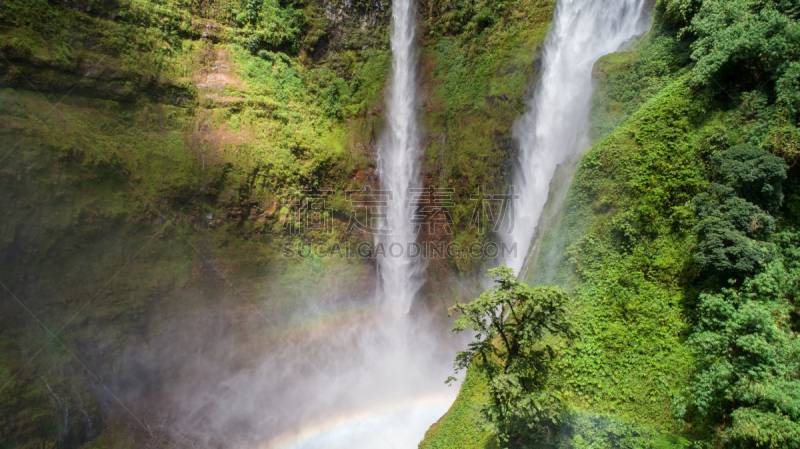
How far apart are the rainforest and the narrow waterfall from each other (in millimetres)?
112

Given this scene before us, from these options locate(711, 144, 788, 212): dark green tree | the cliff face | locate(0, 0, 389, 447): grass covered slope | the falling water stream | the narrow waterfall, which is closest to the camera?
locate(711, 144, 788, 212): dark green tree

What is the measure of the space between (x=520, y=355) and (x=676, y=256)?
4.38 meters

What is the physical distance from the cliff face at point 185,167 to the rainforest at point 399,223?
98 millimetres

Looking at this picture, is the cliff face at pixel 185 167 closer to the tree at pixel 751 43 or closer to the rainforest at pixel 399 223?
the rainforest at pixel 399 223

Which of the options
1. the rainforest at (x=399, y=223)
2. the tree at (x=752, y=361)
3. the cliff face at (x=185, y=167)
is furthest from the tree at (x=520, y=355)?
the cliff face at (x=185, y=167)

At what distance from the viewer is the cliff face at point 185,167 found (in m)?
13.2

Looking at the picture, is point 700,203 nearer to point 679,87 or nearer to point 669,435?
point 679,87

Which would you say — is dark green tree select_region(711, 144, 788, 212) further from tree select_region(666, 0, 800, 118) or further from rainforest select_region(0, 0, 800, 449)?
tree select_region(666, 0, 800, 118)

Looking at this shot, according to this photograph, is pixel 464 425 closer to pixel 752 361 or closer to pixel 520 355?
pixel 520 355

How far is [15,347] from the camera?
13.2 m

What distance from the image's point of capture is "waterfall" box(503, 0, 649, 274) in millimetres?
13422

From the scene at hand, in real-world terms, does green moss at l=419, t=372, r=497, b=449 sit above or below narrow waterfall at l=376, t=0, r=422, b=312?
below

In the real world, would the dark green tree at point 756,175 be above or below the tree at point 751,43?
below

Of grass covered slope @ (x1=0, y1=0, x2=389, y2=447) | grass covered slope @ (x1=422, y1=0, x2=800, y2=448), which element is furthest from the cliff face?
grass covered slope @ (x1=422, y1=0, x2=800, y2=448)
